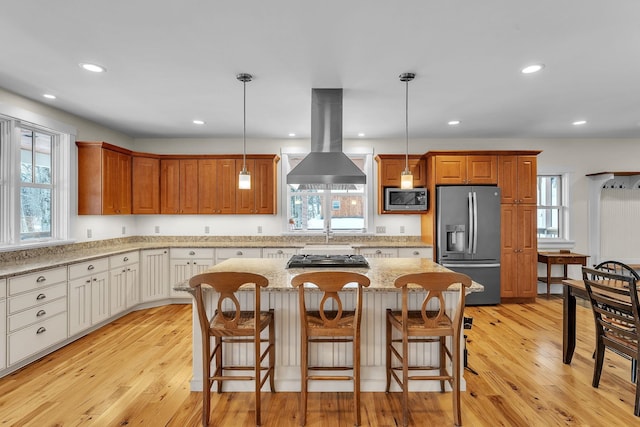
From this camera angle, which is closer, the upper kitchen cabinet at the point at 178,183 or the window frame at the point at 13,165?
the window frame at the point at 13,165

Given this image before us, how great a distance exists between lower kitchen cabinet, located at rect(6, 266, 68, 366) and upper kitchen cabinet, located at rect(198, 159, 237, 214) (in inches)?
87.5

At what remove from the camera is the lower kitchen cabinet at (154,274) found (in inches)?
192

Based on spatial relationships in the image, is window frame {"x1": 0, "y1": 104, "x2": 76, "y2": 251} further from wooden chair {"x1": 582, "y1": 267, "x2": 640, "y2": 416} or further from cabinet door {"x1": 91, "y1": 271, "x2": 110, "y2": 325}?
wooden chair {"x1": 582, "y1": 267, "x2": 640, "y2": 416}

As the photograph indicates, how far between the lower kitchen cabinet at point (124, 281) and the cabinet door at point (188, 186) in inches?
40.0

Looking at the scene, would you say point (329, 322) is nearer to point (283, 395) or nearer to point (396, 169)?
point (283, 395)

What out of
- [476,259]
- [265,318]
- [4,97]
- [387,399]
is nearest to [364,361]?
[387,399]

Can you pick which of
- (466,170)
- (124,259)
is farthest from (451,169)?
(124,259)

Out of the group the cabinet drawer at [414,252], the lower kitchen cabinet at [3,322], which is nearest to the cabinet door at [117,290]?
the lower kitchen cabinet at [3,322]

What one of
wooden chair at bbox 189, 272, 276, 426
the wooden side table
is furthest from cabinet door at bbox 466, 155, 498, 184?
wooden chair at bbox 189, 272, 276, 426

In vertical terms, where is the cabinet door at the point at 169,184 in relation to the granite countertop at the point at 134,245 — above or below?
above

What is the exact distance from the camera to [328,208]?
5.75 m

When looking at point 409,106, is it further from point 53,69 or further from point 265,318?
point 53,69

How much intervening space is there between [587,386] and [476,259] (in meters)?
2.31

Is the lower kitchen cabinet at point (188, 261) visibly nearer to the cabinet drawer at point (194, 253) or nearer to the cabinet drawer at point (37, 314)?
the cabinet drawer at point (194, 253)
